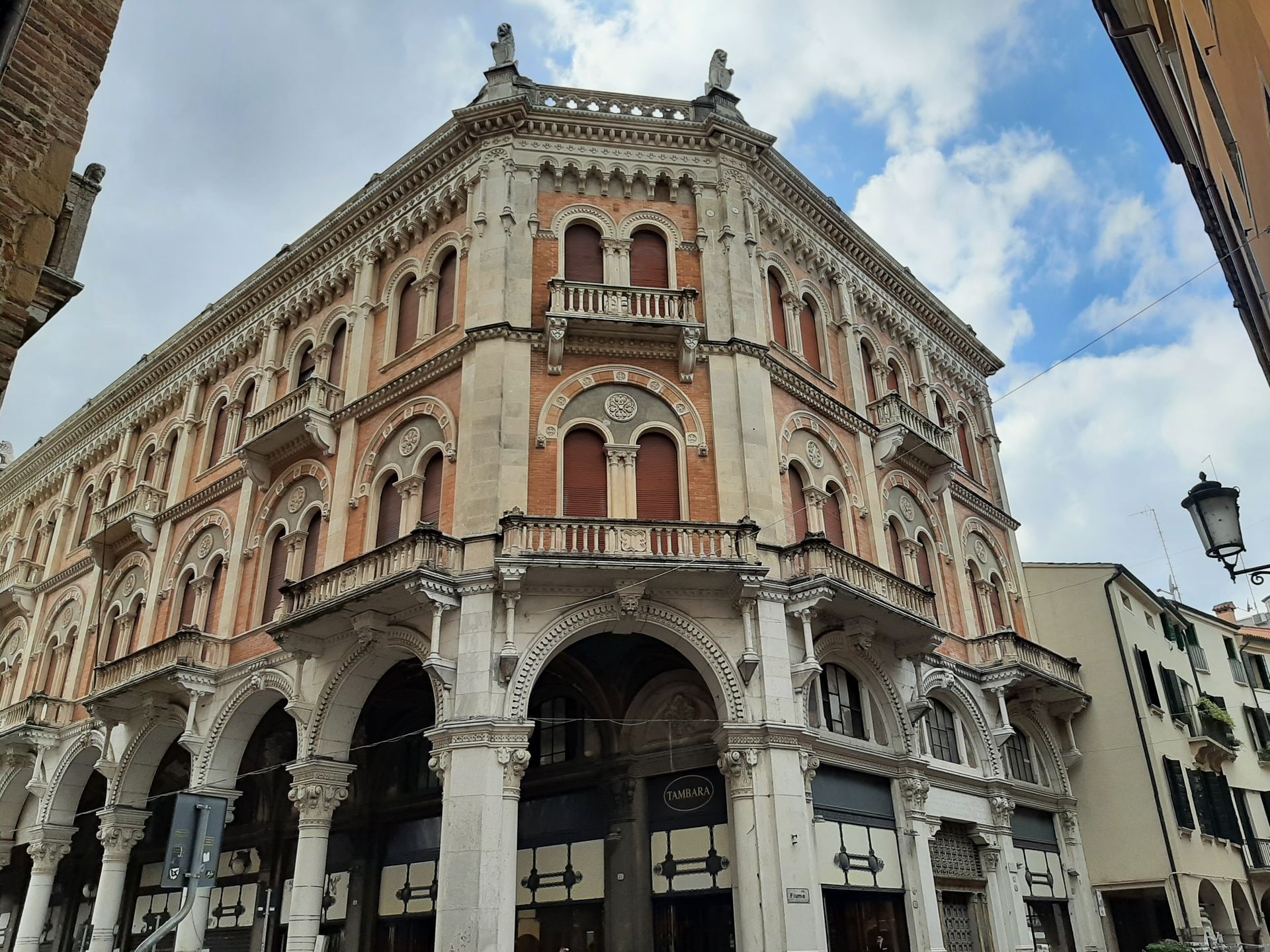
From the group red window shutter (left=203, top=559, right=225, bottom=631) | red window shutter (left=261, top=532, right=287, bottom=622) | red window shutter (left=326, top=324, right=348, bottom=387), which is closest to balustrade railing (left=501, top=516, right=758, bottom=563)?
red window shutter (left=261, top=532, right=287, bottom=622)

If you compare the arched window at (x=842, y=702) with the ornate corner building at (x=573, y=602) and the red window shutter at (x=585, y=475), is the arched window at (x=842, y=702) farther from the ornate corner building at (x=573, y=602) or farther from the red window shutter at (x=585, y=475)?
the red window shutter at (x=585, y=475)

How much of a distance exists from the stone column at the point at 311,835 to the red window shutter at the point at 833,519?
10883 millimetres

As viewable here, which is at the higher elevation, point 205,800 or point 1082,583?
point 1082,583

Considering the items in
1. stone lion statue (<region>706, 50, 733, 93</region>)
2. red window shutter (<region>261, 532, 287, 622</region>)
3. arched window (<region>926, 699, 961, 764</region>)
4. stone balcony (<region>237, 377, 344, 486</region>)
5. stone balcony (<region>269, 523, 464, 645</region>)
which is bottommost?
arched window (<region>926, 699, 961, 764</region>)

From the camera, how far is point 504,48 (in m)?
23.2

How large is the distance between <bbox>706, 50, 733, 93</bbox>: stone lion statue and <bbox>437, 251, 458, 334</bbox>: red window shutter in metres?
7.56

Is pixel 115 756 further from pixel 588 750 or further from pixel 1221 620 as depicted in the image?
pixel 1221 620

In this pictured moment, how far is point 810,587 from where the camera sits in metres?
17.5

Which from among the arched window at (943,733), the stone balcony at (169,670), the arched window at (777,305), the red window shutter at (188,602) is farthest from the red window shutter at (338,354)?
the arched window at (943,733)

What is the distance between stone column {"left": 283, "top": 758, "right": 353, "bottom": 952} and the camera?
16.9 meters

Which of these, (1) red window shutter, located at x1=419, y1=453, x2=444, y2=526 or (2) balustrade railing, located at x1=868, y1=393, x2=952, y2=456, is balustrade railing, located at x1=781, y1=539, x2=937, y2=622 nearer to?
(2) balustrade railing, located at x1=868, y1=393, x2=952, y2=456

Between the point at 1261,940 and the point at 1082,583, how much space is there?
10.7 metres

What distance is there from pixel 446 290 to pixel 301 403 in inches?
173

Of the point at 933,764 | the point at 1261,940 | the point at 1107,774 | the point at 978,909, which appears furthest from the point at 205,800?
the point at 1261,940
